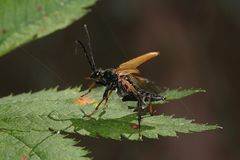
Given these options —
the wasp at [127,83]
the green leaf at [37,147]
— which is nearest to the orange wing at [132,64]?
the wasp at [127,83]

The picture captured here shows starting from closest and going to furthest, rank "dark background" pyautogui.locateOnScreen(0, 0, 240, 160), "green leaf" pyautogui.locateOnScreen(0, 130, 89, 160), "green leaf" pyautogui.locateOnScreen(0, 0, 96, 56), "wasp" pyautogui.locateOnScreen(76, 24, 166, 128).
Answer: "green leaf" pyautogui.locateOnScreen(0, 130, 89, 160), "green leaf" pyautogui.locateOnScreen(0, 0, 96, 56), "wasp" pyautogui.locateOnScreen(76, 24, 166, 128), "dark background" pyautogui.locateOnScreen(0, 0, 240, 160)

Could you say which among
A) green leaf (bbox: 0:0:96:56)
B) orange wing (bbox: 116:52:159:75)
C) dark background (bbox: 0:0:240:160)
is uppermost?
green leaf (bbox: 0:0:96:56)

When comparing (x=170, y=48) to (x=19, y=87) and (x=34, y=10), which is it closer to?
(x=19, y=87)

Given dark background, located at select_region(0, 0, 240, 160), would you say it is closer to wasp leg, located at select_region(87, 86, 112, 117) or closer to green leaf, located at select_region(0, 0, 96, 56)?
wasp leg, located at select_region(87, 86, 112, 117)

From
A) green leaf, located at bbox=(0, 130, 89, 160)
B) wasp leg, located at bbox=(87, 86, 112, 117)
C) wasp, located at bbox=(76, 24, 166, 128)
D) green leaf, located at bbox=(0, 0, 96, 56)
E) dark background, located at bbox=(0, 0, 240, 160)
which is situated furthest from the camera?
dark background, located at bbox=(0, 0, 240, 160)

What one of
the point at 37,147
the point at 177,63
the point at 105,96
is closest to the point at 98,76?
the point at 105,96

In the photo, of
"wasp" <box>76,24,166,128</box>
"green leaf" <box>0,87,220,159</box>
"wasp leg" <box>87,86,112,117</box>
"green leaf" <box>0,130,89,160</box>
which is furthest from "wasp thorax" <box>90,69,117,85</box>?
"green leaf" <box>0,130,89,160</box>
